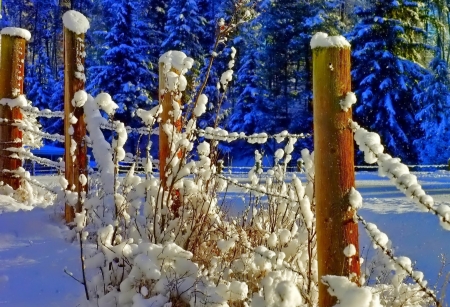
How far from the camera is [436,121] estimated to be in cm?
2394

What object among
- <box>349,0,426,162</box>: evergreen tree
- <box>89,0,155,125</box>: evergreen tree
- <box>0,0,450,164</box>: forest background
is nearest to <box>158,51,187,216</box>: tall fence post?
<box>0,0,450,164</box>: forest background

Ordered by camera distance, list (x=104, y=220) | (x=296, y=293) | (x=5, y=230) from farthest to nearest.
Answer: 1. (x=5, y=230)
2. (x=104, y=220)
3. (x=296, y=293)

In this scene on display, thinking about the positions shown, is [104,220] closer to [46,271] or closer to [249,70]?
[46,271]

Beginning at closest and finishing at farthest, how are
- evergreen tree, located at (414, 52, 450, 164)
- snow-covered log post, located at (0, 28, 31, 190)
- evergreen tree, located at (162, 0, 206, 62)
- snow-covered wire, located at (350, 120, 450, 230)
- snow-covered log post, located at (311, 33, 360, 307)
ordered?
snow-covered wire, located at (350, 120, 450, 230)
snow-covered log post, located at (311, 33, 360, 307)
snow-covered log post, located at (0, 28, 31, 190)
evergreen tree, located at (414, 52, 450, 164)
evergreen tree, located at (162, 0, 206, 62)

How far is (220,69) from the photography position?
25641 mm

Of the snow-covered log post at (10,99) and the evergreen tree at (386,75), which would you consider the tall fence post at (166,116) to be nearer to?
the snow-covered log post at (10,99)

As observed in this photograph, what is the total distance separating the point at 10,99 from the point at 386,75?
60.2 ft

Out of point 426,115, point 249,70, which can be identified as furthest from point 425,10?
point 249,70

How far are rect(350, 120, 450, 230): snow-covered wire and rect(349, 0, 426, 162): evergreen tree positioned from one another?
19.6 metres

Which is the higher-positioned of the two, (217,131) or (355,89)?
(355,89)

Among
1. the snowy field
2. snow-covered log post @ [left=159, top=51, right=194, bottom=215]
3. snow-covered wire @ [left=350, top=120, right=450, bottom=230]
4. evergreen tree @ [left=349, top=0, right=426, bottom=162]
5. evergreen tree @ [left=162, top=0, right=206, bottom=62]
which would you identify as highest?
evergreen tree @ [left=162, top=0, right=206, bottom=62]

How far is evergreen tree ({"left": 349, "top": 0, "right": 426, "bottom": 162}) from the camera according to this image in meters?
21.0

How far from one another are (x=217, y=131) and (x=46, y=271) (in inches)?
63.8

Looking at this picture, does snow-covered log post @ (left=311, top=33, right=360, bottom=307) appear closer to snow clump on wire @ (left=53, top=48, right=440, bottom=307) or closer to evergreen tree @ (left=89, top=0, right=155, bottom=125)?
snow clump on wire @ (left=53, top=48, right=440, bottom=307)
